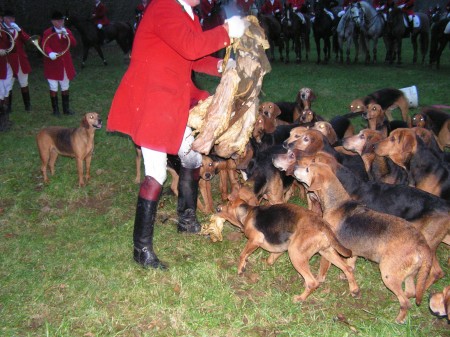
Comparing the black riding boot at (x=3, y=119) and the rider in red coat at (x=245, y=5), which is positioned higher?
the rider in red coat at (x=245, y=5)

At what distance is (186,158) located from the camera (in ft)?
14.2

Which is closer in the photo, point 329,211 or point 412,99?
point 329,211

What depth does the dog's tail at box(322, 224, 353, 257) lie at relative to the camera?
137 inches

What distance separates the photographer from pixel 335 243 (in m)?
3.50

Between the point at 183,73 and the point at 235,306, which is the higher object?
the point at 183,73

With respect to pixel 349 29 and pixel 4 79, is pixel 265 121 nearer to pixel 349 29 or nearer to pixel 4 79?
pixel 4 79

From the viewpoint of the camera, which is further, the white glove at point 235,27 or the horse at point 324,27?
the horse at point 324,27

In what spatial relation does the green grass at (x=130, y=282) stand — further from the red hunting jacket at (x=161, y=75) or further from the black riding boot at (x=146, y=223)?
the red hunting jacket at (x=161, y=75)

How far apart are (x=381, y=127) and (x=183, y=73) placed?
3.87m

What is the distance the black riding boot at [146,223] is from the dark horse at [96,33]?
13.7 meters

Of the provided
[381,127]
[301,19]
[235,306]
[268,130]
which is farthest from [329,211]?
[301,19]

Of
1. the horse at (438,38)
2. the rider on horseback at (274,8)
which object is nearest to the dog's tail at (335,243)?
the horse at (438,38)

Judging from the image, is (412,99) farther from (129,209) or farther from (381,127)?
(129,209)

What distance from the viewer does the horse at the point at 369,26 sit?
16.6 metres
